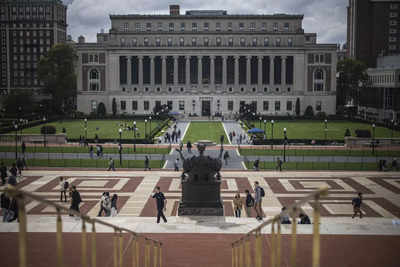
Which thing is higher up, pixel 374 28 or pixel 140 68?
pixel 374 28

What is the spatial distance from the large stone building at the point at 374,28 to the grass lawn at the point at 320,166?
96729 millimetres

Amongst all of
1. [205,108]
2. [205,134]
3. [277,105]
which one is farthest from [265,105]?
[205,134]

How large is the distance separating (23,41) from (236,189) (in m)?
125

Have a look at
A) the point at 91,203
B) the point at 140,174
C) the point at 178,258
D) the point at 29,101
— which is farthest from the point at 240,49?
the point at 178,258

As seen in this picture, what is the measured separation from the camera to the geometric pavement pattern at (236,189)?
30.5 meters

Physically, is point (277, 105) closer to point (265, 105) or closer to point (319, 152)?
point (265, 105)

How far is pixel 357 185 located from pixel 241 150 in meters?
23.3

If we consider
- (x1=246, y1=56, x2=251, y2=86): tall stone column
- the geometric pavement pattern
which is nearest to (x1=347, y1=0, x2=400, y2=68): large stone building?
(x1=246, y1=56, x2=251, y2=86): tall stone column

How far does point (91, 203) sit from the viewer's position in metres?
32.1

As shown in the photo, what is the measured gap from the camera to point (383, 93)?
396 feet

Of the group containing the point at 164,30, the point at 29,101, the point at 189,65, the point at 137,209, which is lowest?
the point at 137,209

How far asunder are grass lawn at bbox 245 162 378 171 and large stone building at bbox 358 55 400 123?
58.2m

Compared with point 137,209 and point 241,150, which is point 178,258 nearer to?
point 137,209

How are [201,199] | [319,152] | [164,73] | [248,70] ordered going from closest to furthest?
[201,199]
[319,152]
[248,70]
[164,73]
